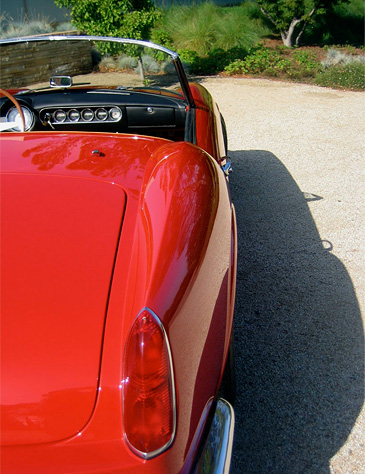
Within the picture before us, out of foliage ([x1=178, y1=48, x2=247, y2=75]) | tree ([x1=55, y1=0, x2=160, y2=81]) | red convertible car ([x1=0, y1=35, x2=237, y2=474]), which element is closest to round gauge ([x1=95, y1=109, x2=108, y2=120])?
red convertible car ([x1=0, y1=35, x2=237, y2=474])

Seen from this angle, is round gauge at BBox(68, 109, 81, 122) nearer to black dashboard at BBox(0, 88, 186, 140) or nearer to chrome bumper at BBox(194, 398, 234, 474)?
black dashboard at BBox(0, 88, 186, 140)

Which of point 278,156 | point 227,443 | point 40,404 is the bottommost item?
point 278,156

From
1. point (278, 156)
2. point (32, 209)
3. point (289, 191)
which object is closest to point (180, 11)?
point (278, 156)

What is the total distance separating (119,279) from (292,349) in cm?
152

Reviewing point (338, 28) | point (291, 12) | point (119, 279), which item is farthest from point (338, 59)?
point (119, 279)

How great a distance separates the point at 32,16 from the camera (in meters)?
13.7

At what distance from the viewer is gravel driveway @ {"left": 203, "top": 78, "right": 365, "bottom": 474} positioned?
220cm

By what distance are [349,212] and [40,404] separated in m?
3.61

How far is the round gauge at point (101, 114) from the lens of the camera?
3.51m

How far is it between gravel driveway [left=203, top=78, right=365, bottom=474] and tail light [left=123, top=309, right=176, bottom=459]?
0.97 meters

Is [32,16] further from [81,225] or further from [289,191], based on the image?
[81,225]

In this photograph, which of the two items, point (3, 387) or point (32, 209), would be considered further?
point (32, 209)

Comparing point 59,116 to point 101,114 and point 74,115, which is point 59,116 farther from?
point 101,114

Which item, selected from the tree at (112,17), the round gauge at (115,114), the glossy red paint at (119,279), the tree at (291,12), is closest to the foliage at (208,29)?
the tree at (291,12)
